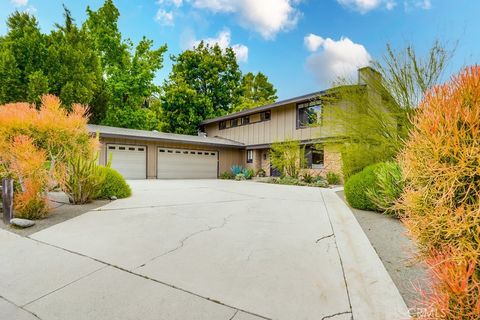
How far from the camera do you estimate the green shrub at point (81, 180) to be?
246 inches

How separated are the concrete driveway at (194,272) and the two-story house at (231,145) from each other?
26.3ft

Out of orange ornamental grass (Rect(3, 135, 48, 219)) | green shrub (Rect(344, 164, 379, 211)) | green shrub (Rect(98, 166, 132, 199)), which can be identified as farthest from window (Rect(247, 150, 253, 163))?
orange ornamental grass (Rect(3, 135, 48, 219))

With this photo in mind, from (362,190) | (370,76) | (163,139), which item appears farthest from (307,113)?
(362,190)

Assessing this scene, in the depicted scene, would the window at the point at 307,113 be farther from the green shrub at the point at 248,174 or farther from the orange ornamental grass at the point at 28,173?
the orange ornamental grass at the point at 28,173

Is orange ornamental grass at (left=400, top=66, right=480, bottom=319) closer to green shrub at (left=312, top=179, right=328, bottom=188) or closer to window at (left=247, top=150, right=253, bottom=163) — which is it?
green shrub at (left=312, top=179, right=328, bottom=188)

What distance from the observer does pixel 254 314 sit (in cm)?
210

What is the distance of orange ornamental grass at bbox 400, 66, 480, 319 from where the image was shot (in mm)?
1461

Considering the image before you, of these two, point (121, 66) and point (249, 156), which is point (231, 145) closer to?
point (249, 156)

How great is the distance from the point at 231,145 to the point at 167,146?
4.46 m

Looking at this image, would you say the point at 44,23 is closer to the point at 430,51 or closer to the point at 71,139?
the point at 71,139

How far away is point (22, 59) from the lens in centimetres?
1658

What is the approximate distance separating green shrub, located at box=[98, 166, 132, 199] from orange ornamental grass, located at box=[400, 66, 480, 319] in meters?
7.51

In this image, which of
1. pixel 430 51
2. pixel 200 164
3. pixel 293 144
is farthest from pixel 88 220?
pixel 200 164

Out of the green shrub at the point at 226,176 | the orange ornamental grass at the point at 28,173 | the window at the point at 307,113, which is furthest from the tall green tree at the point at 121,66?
the orange ornamental grass at the point at 28,173
